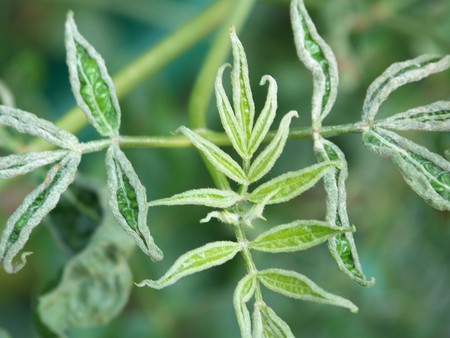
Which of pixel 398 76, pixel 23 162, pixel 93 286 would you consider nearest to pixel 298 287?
pixel 398 76

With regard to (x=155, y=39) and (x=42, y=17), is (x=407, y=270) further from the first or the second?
(x=42, y=17)

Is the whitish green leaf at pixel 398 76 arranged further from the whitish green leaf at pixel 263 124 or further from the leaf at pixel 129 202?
the leaf at pixel 129 202

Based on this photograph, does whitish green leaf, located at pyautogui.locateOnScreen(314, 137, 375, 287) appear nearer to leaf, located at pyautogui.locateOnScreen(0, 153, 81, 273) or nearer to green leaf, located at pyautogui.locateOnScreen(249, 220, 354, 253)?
green leaf, located at pyautogui.locateOnScreen(249, 220, 354, 253)

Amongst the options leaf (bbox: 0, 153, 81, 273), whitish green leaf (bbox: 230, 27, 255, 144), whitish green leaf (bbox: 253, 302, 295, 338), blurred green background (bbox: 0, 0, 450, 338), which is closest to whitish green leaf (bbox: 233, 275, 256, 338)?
whitish green leaf (bbox: 253, 302, 295, 338)

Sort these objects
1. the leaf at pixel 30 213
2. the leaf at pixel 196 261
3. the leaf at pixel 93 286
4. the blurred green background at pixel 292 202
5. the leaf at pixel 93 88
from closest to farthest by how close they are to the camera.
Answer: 1. the leaf at pixel 196 261
2. the leaf at pixel 30 213
3. the leaf at pixel 93 88
4. the leaf at pixel 93 286
5. the blurred green background at pixel 292 202

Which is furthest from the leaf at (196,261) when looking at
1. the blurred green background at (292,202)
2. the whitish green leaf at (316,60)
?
the blurred green background at (292,202)

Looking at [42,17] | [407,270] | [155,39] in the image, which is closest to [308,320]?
[407,270]

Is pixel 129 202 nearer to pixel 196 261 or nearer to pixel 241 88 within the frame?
pixel 196 261
